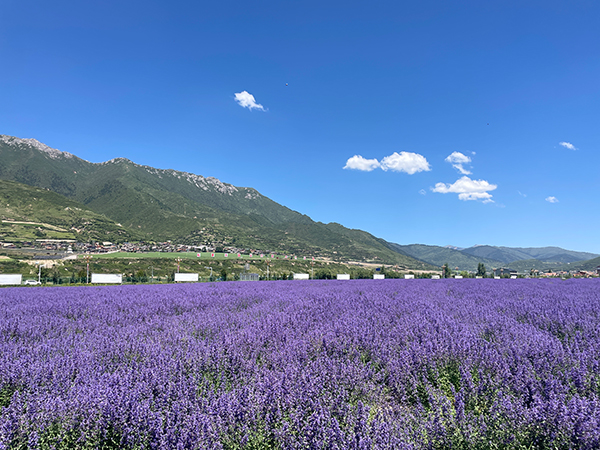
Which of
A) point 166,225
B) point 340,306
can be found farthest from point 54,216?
point 340,306

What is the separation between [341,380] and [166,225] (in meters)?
152

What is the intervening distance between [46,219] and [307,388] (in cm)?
14862

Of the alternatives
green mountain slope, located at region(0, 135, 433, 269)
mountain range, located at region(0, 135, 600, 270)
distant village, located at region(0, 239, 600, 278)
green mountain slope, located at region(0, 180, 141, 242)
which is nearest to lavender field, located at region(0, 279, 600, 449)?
distant village, located at region(0, 239, 600, 278)

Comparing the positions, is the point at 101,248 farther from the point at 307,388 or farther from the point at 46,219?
the point at 307,388

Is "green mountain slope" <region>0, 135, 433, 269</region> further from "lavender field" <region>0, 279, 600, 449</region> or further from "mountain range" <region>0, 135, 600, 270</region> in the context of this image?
"lavender field" <region>0, 279, 600, 449</region>

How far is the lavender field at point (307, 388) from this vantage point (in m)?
1.96

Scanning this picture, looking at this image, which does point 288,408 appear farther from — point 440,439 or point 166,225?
point 166,225

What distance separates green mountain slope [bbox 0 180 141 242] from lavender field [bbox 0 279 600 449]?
12022 cm

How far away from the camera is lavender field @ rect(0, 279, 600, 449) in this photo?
6.43 feet

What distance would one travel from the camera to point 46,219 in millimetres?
114750

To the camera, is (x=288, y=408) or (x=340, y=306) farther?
(x=340, y=306)

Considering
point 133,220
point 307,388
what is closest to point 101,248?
point 133,220

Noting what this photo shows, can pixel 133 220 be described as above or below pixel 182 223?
above

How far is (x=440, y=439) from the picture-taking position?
6.69 feet
